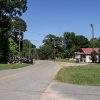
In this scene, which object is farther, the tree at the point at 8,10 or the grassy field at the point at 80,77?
the tree at the point at 8,10

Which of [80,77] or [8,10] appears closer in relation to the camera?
[80,77]

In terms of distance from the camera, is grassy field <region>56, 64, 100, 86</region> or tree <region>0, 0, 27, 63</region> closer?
grassy field <region>56, 64, 100, 86</region>

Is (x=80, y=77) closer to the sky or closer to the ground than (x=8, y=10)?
closer to the ground

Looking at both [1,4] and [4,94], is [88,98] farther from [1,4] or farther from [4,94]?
[1,4]

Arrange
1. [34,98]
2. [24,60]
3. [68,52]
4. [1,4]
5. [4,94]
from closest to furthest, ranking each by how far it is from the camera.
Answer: [34,98], [4,94], [1,4], [24,60], [68,52]

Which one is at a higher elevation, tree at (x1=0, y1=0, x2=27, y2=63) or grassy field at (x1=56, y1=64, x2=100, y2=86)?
tree at (x1=0, y1=0, x2=27, y2=63)

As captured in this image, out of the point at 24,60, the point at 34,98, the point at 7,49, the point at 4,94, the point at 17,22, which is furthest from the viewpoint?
the point at 17,22

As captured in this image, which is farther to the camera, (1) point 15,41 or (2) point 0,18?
(1) point 15,41

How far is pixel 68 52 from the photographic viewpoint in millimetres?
187625

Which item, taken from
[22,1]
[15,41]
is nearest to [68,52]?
[15,41]

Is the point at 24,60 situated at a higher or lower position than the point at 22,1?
lower

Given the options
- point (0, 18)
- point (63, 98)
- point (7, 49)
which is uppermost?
point (0, 18)

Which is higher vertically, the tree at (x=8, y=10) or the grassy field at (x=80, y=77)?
the tree at (x=8, y=10)

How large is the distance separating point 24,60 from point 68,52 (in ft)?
297
